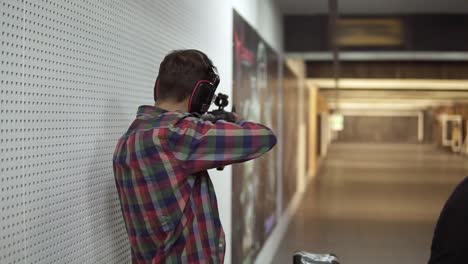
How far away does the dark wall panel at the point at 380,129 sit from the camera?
152 feet

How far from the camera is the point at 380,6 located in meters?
7.64

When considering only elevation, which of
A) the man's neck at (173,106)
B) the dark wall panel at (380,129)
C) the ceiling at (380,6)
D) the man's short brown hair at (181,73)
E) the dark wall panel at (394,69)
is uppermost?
the ceiling at (380,6)

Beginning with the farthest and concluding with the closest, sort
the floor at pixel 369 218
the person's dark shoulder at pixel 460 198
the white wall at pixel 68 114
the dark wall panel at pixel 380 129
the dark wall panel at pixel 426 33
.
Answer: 1. the dark wall panel at pixel 380 129
2. the dark wall panel at pixel 426 33
3. the floor at pixel 369 218
4. the person's dark shoulder at pixel 460 198
5. the white wall at pixel 68 114

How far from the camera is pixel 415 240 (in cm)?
756

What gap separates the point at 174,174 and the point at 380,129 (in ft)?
154

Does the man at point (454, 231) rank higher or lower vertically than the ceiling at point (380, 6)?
lower

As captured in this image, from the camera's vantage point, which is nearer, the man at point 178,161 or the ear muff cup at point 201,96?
the man at point 178,161

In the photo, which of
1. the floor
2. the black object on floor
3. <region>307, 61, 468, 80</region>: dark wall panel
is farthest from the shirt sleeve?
<region>307, 61, 468, 80</region>: dark wall panel

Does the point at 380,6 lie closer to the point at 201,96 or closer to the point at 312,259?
the point at 312,259

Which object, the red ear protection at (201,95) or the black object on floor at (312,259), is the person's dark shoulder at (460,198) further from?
the red ear protection at (201,95)

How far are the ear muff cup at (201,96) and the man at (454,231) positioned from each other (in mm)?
754

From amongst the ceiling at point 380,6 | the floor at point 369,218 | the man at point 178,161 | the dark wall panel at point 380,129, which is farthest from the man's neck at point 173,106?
the dark wall panel at point 380,129

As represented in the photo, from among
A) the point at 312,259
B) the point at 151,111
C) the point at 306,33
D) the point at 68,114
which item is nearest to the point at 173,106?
the point at 151,111

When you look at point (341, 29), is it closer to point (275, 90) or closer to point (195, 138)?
point (275, 90)
